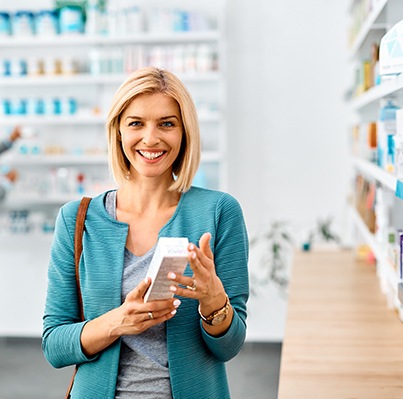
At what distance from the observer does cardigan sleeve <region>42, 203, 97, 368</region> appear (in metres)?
1.73

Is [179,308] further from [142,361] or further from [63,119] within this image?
[63,119]

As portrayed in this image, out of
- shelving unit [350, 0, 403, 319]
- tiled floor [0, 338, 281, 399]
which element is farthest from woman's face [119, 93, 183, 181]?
tiled floor [0, 338, 281, 399]

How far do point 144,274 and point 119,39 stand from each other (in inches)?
155

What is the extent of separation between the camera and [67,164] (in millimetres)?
5715

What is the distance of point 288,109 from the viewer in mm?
5555

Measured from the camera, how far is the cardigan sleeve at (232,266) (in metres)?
1.69

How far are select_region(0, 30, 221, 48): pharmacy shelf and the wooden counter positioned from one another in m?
2.06

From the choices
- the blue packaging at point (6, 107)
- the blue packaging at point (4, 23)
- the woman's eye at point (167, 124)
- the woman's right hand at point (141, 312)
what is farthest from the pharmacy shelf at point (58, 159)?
the woman's right hand at point (141, 312)

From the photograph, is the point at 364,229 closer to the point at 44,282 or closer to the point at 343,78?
the point at 343,78

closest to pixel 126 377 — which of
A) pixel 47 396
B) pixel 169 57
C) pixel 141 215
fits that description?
pixel 141 215

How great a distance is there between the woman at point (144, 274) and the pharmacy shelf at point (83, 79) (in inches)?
140

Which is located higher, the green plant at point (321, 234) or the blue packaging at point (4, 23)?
the blue packaging at point (4, 23)

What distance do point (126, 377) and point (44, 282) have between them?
438cm

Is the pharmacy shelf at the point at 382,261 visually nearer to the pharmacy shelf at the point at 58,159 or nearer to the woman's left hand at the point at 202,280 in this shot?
the woman's left hand at the point at 202,280
